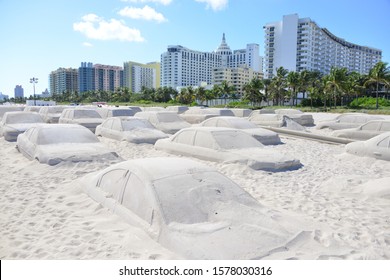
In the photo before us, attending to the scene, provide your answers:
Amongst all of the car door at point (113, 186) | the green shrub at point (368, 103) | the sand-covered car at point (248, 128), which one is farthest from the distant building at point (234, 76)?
the car door at point (113, 186)

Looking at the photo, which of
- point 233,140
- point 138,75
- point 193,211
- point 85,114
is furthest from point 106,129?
point 138,75

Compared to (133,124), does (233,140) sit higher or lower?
lower

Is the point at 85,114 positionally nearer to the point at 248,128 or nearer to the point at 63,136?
the point at 63,136

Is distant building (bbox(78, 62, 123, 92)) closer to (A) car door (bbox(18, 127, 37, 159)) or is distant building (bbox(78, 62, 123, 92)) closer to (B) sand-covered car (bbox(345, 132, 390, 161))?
(A) car door (bbox(18, 127, 37, 159))

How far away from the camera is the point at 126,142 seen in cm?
1196

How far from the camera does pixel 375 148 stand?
9.61 metres

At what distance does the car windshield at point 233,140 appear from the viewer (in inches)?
356

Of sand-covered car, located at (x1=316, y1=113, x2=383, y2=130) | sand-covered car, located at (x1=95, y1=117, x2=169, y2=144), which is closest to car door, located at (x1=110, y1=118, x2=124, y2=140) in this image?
sand-covered car, located at (x1=95, y1=117, x2=169, y2=144)

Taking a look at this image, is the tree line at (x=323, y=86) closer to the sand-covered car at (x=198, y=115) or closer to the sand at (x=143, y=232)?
the sand-covered car at (x=198, y=115)

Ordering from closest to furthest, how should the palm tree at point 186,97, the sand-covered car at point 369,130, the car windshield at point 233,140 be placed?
the car windshield at point 233,140, the sand-covered car at point 369,130, the palm tree at point 186,97

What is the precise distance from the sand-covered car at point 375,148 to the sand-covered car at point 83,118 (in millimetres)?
10805

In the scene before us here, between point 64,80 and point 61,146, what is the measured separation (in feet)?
425
